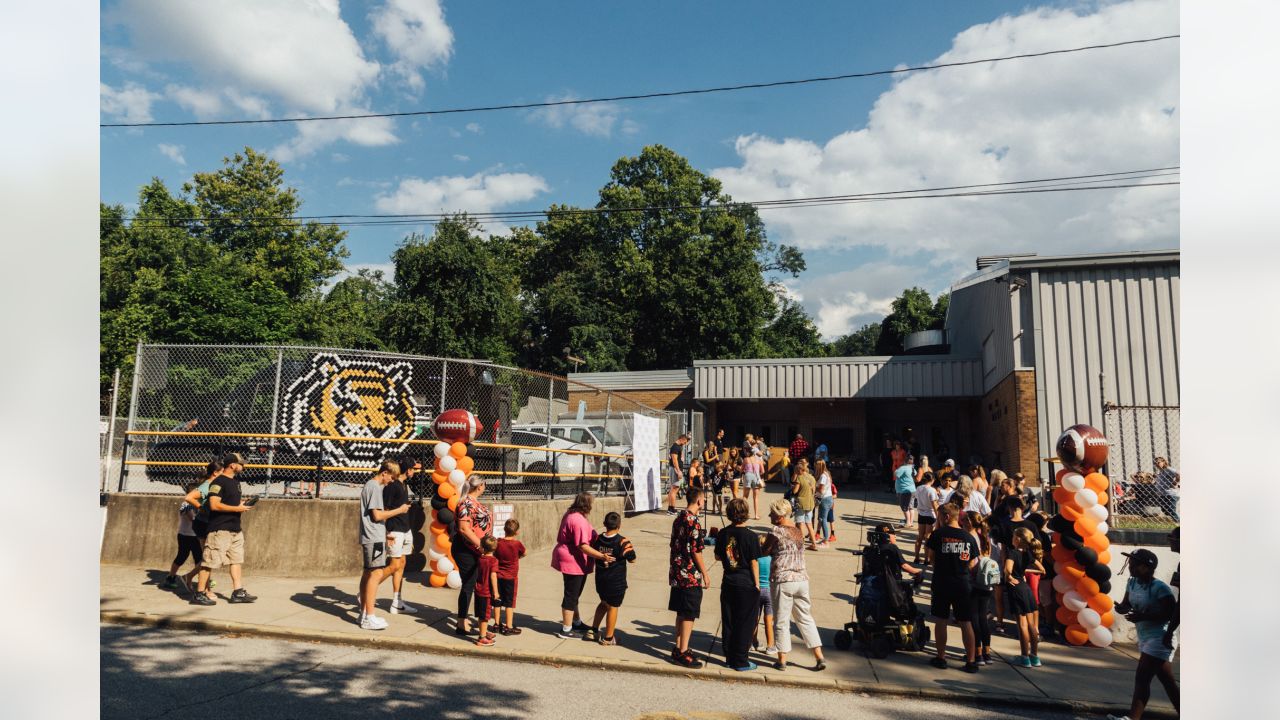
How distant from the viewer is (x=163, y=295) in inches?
1289

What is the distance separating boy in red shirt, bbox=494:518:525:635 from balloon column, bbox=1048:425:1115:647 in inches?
244

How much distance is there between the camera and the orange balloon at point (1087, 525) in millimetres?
8508

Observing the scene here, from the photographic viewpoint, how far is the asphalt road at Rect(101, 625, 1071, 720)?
20.4ft

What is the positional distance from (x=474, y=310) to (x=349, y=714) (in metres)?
29.7

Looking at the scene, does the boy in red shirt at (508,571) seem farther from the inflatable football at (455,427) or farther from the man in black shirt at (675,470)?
the man in black shirt at (675,470)

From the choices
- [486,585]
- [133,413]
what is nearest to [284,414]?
[133,413]

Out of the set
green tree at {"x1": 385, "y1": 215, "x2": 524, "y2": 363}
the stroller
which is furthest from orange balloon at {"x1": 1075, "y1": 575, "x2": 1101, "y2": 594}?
green tree at {"x1": 385, "y1": 215, "x2": 524, "y2": 363}

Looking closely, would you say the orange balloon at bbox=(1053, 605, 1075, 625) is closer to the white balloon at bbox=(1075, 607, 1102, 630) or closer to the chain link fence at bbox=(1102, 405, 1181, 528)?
the white balloon at bbox=(1075, 607, 1102, 630)

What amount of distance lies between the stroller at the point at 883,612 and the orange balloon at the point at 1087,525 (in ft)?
6.54

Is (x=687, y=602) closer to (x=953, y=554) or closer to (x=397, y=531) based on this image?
(x=953, y=554)

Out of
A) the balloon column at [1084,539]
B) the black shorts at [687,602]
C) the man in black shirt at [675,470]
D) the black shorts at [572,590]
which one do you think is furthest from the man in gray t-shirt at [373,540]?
the man in black shirt at [675,470]
